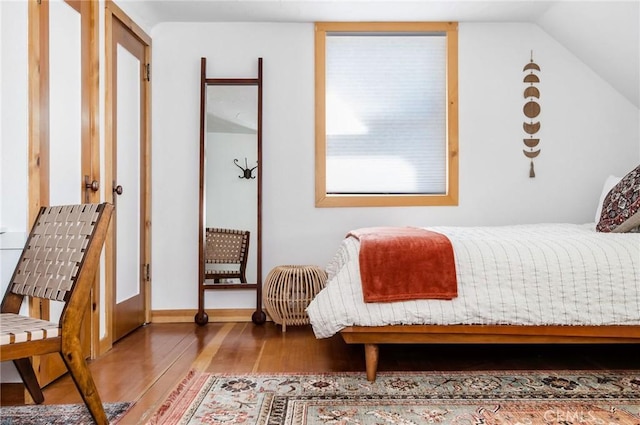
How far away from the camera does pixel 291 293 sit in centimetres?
328

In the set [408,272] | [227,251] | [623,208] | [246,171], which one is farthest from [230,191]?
[623,208]

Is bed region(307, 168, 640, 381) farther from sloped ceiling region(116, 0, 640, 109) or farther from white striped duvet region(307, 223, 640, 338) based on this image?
sloped ceiling region(116, 0, 640, 109)

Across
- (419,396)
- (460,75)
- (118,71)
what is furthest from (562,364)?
(118,71)

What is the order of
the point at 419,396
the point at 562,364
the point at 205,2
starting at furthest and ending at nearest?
the point at 205,2, the point at 562,364, the point at 419,396

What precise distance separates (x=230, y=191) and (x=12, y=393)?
1897 mm

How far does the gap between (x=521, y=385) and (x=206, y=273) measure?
2.26 m

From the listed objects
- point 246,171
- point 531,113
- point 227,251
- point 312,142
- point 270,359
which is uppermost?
point 531,113

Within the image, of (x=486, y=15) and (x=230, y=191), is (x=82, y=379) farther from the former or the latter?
(x=486, y=15)

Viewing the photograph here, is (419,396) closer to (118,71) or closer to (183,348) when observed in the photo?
(183,348)

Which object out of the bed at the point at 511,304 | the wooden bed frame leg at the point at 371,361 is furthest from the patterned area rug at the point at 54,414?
the wooden bed frame leg at the point at 371,361

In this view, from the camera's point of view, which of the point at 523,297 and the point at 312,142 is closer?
the point at 523,297

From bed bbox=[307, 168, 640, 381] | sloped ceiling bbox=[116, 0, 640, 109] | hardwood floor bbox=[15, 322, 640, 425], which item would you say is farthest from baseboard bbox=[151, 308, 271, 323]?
sloped ceiling bbox=[116, 0, 640, 109]

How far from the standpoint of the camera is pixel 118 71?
10.0 ft

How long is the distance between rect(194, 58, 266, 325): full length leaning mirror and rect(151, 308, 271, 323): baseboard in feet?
0.62
